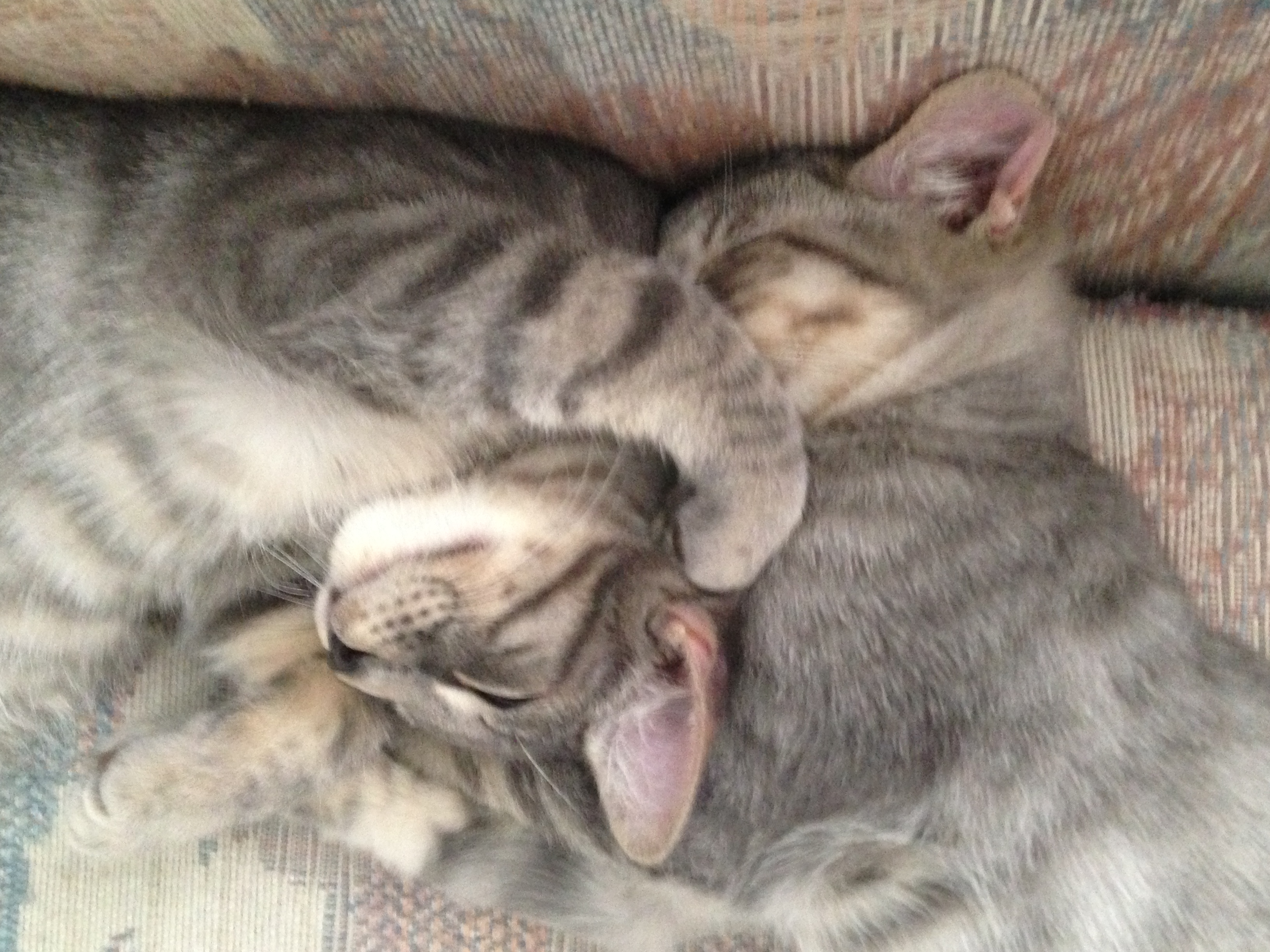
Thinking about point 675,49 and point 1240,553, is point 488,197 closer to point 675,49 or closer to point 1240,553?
point 675,49

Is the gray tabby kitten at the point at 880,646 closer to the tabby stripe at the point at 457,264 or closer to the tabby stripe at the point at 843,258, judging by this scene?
the tabby stripe at the point at 843,258

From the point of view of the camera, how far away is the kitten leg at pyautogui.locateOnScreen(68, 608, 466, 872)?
44.6 inches

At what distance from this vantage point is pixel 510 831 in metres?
1.21

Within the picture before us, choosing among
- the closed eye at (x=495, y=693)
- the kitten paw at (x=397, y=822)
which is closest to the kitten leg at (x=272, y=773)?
the kitten paw at (x=397, y=822)

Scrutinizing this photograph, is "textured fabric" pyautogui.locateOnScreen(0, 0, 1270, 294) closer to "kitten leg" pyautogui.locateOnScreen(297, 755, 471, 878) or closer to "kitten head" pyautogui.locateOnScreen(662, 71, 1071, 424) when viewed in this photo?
"kitten head" pyautogui.locateOnScreen(662, 71, 1071, 424)

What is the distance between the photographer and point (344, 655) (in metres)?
1.05

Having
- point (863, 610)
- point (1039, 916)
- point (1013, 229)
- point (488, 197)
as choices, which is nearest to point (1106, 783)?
point (1039, 916)

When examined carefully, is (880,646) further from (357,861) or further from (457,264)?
(357,861)

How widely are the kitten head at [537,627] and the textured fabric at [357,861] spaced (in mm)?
267

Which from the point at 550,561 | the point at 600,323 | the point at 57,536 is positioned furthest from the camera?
the point at 57,536

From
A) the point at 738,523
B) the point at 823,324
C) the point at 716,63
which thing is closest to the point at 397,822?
the point at 738,523

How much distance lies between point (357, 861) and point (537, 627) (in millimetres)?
412

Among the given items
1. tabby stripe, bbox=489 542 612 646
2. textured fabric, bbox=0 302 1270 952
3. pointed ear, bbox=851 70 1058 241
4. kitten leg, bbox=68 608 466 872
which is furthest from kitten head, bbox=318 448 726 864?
pointed ear, bbox=851 70 1058 241

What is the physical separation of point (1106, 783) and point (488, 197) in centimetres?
79
